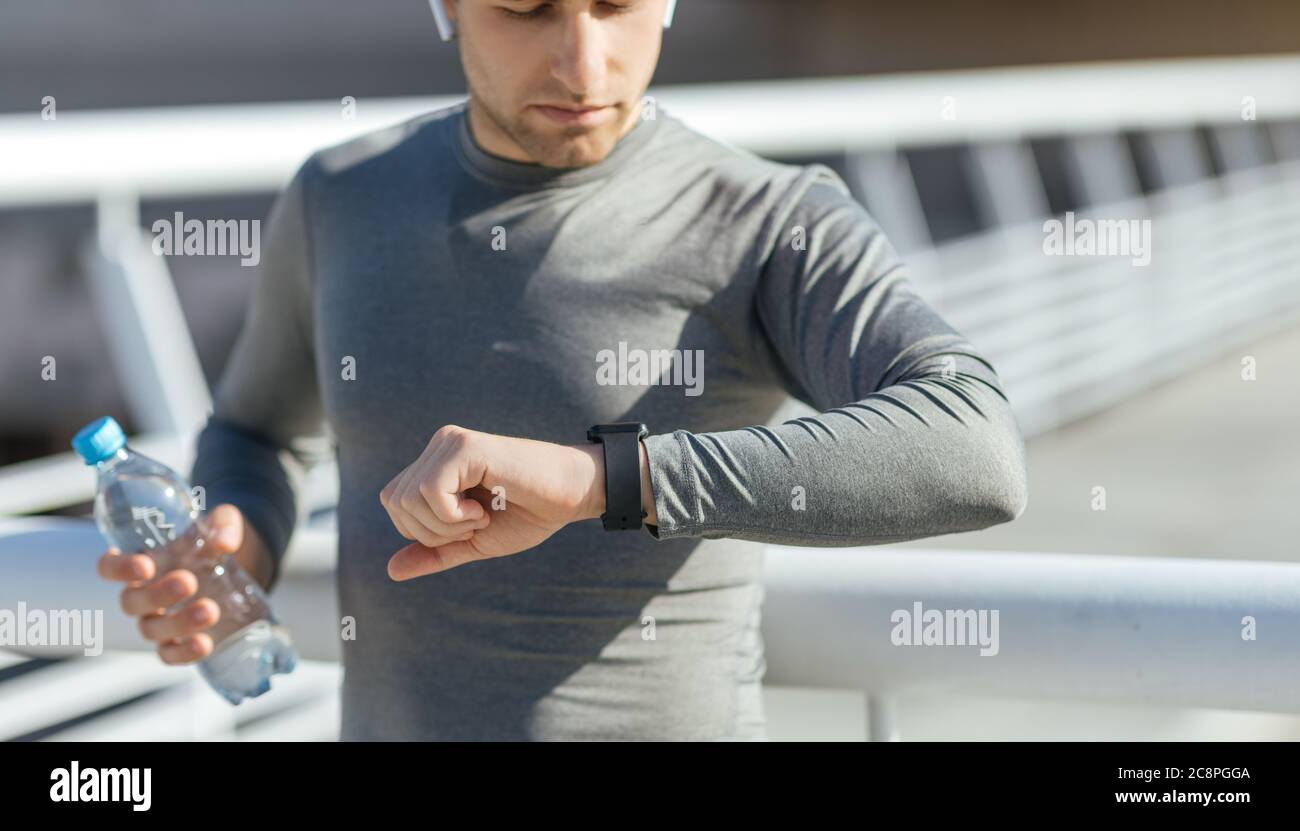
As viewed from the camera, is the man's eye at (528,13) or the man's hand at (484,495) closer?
the man's hand at (484,495)

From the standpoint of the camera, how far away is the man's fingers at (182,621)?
98 cm

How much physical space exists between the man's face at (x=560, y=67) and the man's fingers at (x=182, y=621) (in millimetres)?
443

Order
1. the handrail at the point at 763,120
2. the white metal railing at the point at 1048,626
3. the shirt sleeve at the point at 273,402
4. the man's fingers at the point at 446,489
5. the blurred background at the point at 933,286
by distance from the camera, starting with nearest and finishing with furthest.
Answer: the man's fingers at the point at 446,489 → the white metal railing at the point at 1048,626 → the blurred background at the point at 933,286 → the shirt sleeve at the point at 273,402 → the handrail at the point at 763,120

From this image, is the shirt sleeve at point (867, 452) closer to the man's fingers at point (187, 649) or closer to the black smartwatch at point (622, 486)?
the black smartwatch at point (622, 486)

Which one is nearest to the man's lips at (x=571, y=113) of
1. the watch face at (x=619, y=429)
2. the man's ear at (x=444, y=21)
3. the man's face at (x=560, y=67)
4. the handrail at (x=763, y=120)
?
the man's face at (x=560, y=67)

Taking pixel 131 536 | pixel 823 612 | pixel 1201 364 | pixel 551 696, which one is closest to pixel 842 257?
pixel 823 612

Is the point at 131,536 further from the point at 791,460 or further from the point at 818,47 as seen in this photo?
the point at 818,47

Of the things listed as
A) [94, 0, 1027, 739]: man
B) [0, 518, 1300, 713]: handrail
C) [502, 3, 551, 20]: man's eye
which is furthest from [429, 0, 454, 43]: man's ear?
[0, 518, 1300, 713]: handrail

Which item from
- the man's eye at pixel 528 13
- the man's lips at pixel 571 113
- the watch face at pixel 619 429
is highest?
the man's eye at pixel 528 13

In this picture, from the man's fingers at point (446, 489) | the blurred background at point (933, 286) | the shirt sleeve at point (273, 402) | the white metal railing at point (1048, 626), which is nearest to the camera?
the man's fingers at point (446, 489)

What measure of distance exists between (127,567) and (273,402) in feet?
0.89

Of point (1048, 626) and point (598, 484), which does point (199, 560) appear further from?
point (1048, 626)

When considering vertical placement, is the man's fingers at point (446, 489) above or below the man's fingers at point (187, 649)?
above

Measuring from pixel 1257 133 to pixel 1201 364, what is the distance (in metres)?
2.05
